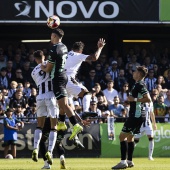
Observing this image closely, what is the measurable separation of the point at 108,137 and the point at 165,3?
20.1 ft

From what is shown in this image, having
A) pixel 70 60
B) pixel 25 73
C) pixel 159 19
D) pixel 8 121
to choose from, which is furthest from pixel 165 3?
pixel 70 60

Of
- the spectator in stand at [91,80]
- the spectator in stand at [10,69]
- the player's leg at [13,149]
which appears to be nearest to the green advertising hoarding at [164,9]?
the spectator in stand at [91,80]

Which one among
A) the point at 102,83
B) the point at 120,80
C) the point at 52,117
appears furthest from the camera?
the point at 120,80

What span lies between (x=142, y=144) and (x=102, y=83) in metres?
3.26

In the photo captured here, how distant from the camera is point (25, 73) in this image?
93.7ft

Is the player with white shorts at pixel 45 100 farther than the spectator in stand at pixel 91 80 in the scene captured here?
No

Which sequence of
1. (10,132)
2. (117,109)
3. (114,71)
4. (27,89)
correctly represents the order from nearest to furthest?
(10,132), (117,109), (27,89), (114,71)

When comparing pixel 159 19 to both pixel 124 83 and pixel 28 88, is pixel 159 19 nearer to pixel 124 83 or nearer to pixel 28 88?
pixel 124 83

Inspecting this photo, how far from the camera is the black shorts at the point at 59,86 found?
1602 cm

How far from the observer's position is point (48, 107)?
1623 centimetres

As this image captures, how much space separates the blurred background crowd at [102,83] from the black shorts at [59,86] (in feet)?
31.4

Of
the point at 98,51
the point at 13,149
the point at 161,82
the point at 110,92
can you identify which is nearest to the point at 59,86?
the point at 98,51

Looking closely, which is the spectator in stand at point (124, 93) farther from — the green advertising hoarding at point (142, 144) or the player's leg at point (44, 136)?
the player's leg at point (44, 136)

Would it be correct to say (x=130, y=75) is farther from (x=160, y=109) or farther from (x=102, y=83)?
(x=160, y=109)
